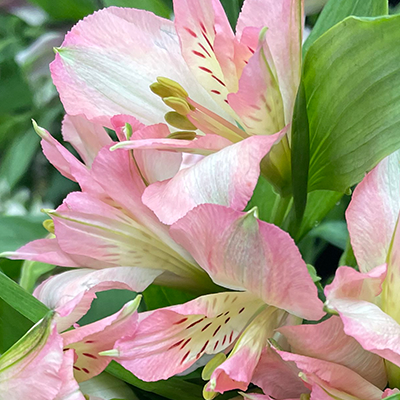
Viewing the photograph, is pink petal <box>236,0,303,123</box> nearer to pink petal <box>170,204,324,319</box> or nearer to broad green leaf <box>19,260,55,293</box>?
pink petal <box>170,204,324,319</box>

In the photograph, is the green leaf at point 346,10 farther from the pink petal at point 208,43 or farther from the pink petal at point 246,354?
the pink petal at point 246,354

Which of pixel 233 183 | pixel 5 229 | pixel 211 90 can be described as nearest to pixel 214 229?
pixel 233 183

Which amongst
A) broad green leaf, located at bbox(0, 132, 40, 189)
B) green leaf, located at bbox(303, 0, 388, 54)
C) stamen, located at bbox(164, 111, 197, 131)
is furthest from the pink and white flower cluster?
broad green leaf, located at bbox(0, 132, 40, 189)

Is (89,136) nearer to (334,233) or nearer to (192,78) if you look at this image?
(192,78)

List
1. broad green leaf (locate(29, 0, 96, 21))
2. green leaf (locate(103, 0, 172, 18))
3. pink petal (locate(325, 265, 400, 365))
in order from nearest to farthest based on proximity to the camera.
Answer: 1. pink petal (locate(325, 265, 400, 365))
2. green leaf (locate(103, 0, 172, 18))
3. broad green leaf (locate(29, 0, 96, 21))

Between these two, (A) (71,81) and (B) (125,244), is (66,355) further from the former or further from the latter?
(A) (71,81)

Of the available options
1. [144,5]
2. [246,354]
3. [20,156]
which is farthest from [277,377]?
[20,156]

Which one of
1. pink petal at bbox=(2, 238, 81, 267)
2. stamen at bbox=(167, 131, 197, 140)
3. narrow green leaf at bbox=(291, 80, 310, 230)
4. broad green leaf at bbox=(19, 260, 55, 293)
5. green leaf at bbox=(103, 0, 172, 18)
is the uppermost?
green leaf at bbox=(103, 0, 172, 18)
